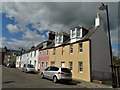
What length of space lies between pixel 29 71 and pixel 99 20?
16.4 m

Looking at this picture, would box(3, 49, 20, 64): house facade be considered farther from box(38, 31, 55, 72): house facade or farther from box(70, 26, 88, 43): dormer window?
box(70, 26, 88, 43): dormer window

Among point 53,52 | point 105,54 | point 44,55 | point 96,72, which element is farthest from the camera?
point 44,55

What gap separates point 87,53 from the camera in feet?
78.8

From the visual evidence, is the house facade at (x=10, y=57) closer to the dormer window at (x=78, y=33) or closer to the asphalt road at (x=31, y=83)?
the dormer window at (x=78, y=33)

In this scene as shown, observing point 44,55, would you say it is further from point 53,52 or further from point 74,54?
point 74,54

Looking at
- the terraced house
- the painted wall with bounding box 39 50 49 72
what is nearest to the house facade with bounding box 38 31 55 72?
the painted wall with bounding box 39 50 49 72

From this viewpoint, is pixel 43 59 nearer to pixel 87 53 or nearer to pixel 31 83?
pixel 87 53

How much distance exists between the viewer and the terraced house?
23875 mm

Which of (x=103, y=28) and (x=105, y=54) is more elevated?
(x=103, y=28)

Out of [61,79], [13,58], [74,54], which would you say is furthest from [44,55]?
[13,58]

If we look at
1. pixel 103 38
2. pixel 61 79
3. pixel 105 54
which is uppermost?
pixel 103 38

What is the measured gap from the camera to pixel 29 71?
33.6 meters

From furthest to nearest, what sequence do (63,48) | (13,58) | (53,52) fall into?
(13,58) → (53,52) → (63,48)

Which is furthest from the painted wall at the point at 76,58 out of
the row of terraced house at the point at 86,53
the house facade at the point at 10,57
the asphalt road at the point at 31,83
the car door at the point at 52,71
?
the house facade at the point at 10,57
